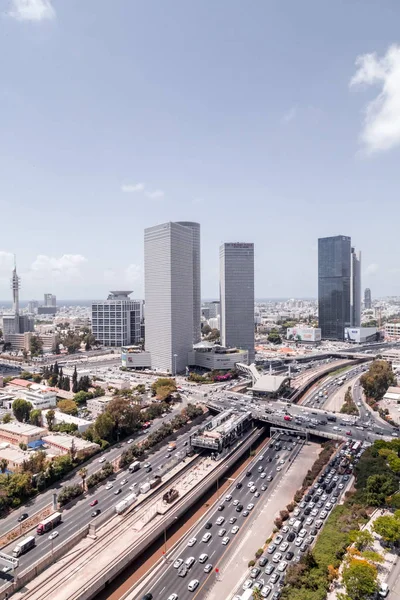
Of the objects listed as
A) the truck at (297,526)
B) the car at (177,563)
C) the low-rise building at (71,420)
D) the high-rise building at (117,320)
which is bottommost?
the car at (177,563)

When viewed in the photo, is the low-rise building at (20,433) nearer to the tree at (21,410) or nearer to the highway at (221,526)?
the tree at (21,410)

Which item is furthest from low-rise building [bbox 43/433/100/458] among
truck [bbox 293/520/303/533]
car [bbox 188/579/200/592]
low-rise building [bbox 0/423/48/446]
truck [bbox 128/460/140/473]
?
truck [bbox 293/520/303/533]

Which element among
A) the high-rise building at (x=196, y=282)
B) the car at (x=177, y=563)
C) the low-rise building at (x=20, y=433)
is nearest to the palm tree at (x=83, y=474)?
the low-rise building at (x=20, y=433)

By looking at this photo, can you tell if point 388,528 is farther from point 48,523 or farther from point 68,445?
point 68,445

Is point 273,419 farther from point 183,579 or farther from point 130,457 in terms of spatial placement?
point 183,579

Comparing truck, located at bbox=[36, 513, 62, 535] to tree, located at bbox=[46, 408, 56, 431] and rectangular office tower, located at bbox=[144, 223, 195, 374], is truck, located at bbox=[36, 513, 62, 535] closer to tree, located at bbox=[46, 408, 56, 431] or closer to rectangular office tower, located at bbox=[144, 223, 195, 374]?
tree, located at bbox=[46, 408, 56, 431]

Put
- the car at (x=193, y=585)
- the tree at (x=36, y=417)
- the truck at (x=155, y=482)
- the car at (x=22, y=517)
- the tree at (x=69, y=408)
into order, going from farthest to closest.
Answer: the tree at (x=69, y=408) → the tree at (x=36, y=417) → the truck at (x=155, y=482) → the car at (x=22, y=517) → the car at (x=193, y=585)

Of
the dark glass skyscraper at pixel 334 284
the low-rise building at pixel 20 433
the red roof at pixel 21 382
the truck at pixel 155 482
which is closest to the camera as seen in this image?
the truck at pixel 155 482

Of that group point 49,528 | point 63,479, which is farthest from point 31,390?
point 49,528
